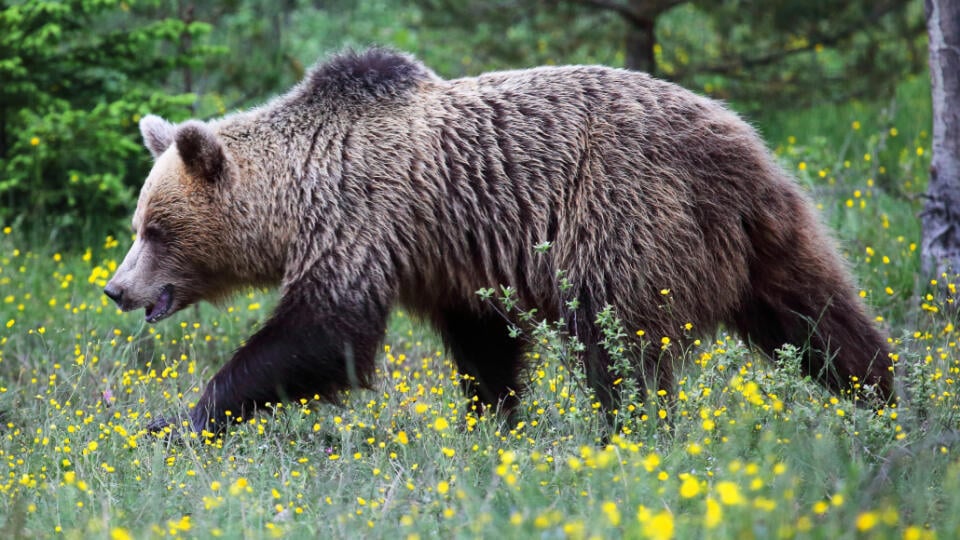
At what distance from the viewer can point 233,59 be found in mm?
9672

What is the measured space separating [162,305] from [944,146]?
4.46 meters

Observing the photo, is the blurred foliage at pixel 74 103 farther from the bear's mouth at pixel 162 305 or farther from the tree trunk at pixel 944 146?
the tree trunk at pixel 944 146

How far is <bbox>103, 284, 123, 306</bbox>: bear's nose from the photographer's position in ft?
17.7

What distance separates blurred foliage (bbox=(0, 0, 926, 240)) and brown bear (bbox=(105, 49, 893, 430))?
9.00 feet

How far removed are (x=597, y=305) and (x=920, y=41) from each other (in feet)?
26.5

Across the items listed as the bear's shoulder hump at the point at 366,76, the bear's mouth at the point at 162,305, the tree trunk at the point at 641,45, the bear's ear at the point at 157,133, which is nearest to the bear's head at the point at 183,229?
the bear's mouth at the point at 162,305

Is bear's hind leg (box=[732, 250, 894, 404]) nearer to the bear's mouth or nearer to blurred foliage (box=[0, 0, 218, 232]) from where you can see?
the bear's mouth

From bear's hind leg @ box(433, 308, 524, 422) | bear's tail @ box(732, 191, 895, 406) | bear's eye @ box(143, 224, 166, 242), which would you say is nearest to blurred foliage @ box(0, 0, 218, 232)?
bear's eye @ box(143, 224, 166, 242)

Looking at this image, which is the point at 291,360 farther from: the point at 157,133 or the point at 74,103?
the point at 74,103

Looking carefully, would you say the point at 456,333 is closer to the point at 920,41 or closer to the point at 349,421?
the point at 349,421

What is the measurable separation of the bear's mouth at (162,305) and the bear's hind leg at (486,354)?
1.32m

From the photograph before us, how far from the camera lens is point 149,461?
480cm

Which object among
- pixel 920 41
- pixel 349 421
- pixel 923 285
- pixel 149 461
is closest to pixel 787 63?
pixel 920 41

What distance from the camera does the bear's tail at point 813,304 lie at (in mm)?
5234
